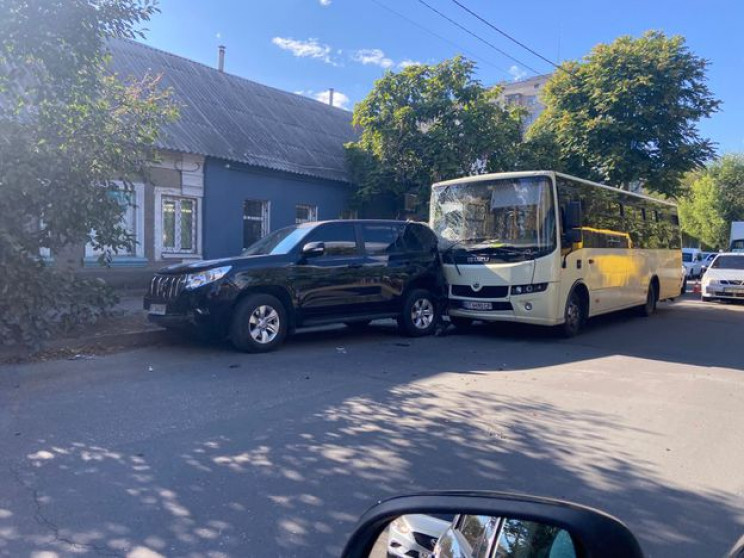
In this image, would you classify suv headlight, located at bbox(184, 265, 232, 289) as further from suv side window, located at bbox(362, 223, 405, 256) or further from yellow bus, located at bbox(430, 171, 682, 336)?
yellow bus, located at bbox(430, 171, 682, 336)

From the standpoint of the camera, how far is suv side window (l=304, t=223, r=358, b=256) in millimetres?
9023

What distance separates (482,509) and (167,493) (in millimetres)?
2850

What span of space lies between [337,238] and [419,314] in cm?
212

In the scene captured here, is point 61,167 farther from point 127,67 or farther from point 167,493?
point 127,67

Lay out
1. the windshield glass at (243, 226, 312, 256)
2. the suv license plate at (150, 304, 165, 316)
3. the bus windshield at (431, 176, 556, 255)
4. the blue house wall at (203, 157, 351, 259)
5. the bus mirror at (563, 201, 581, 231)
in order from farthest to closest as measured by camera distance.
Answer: the blue house wall at (203, 157, 351, 259) → the bus windshield at (431, 176, 556, 255) → the bus mirror at (563, 201, 581, 231) → the windshield glass at (243, 226, 312, 256) → the suv license plate at (150, 304, 165, 316)

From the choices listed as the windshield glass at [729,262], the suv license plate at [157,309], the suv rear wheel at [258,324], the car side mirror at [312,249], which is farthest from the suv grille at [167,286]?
the windshield glass at [729,262]

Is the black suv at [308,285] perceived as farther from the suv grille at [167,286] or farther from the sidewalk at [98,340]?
the sidewalk at [98,340]

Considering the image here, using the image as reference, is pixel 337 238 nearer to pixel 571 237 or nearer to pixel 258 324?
pixel 258 324

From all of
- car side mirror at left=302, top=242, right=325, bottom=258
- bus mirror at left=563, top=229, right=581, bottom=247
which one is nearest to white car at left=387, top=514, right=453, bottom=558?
car side mirror at left=302, top=242, right=325, bottom=258

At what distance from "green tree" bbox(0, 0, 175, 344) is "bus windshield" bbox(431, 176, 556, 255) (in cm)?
553

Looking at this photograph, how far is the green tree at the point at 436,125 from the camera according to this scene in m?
16.7

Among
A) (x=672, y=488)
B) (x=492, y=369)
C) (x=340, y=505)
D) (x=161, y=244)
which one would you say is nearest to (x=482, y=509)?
(x=340, y=505)

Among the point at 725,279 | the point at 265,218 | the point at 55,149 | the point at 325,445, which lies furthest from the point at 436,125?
the point at 325,445

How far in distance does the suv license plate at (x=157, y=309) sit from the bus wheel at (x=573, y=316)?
6.51 meters
